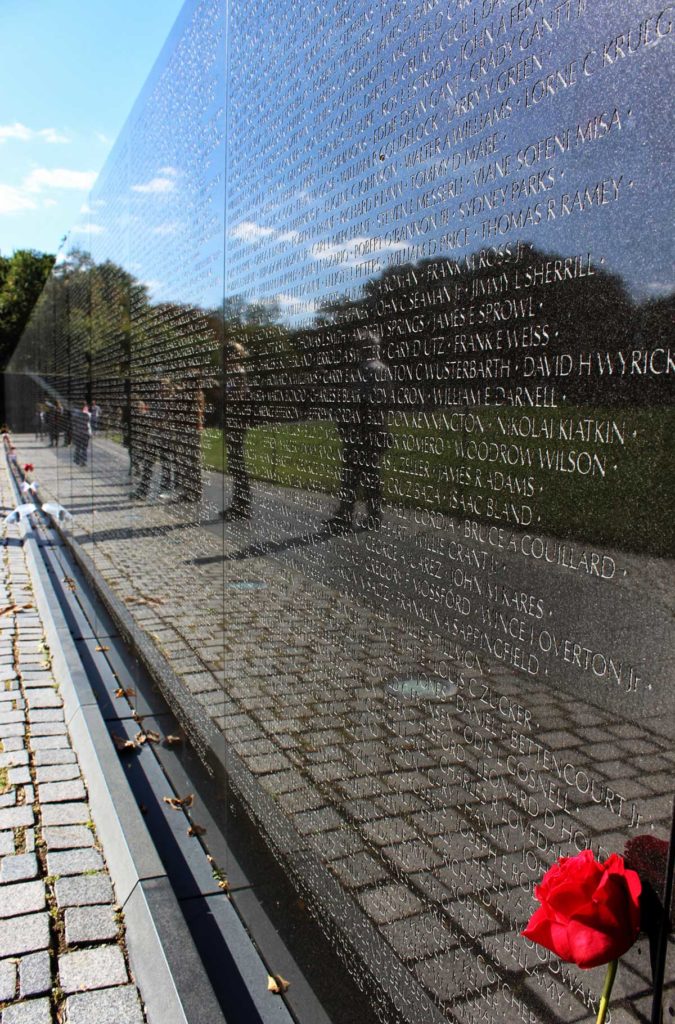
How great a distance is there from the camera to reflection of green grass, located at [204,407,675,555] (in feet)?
3.84

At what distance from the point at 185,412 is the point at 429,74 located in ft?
10.2

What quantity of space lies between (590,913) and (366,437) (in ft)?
4.40

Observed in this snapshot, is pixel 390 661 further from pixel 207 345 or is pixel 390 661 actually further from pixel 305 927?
pixel 207 345

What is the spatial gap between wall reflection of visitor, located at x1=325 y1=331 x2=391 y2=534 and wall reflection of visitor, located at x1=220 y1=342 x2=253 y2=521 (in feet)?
3.57

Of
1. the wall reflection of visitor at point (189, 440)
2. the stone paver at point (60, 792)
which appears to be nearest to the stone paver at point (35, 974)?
the stone paver at point (60, 792)

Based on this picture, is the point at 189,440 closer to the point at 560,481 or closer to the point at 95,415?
the point at 560,481

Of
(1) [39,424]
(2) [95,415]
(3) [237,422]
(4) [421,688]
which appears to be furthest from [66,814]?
(1) [39,424]

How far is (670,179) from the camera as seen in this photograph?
3.75 feet

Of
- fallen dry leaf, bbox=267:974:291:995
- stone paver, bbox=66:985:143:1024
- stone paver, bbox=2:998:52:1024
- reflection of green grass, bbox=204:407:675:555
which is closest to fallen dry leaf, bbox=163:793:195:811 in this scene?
stone paver, bbox=66:985:143:1024

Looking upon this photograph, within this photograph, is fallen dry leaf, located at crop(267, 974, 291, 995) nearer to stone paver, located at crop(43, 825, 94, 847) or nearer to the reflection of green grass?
stone paver, located at crop(43, 825, 94, 847)

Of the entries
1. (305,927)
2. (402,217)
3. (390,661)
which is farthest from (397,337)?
(305,927)

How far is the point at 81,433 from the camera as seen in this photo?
11.1 meters

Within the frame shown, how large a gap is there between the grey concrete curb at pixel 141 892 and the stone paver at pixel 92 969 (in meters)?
0.05

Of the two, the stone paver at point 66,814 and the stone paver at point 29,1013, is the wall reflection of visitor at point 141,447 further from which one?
the stone paver at point 29,1013
